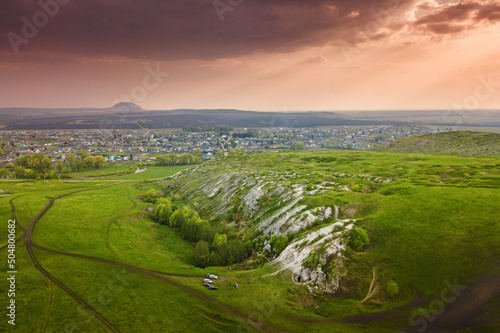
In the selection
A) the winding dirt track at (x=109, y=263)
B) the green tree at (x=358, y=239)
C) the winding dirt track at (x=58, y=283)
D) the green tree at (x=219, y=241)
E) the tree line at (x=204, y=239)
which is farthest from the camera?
the green tree at (x=219, y=241)

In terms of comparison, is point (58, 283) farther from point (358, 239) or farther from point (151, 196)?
point (151, 196)

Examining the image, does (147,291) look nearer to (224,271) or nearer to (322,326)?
(224,271)

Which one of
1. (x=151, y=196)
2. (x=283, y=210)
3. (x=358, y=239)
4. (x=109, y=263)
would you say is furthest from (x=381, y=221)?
(x=151, y=196)

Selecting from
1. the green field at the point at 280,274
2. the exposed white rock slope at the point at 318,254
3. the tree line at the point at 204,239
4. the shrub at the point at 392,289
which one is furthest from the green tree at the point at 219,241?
the shrub at the point at 392,289

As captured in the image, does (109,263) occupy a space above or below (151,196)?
above

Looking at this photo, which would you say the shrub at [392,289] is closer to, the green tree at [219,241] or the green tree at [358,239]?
the green tree at [358,239]

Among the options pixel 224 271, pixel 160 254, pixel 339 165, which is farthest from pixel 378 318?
pixel 339 165
